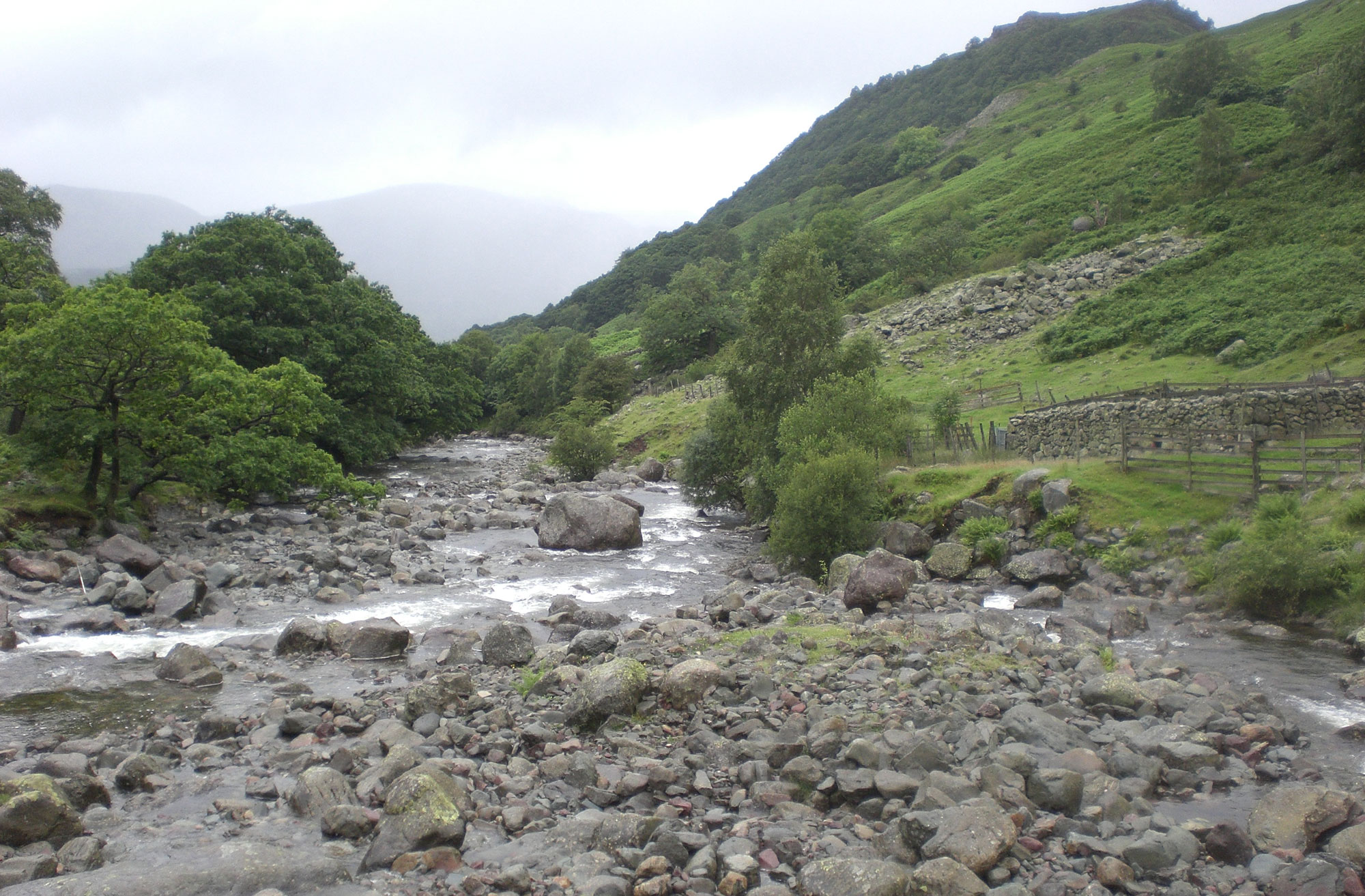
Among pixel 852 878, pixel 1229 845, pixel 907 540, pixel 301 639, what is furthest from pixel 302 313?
pixel 1229 845

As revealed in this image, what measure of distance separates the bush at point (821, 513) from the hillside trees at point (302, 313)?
26.4 meters

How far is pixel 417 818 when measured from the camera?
9.05m

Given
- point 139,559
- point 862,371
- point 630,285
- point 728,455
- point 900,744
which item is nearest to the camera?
point 900,744

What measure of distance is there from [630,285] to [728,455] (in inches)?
5893

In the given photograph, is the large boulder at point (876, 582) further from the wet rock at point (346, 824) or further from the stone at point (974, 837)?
the wet rock at point (346, 824)

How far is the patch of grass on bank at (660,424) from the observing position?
63906 mm

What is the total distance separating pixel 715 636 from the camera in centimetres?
1678

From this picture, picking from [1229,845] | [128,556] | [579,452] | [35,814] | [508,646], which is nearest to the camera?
[1229,845]

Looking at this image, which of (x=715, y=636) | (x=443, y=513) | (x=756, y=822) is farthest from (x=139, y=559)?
(x=756, y=822)

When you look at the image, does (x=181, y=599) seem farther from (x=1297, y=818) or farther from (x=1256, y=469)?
(x=1256, y=469)

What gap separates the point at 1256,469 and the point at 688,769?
796 inches

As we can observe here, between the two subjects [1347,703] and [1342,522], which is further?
[1342,522]

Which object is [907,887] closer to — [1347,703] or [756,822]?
[756,822]

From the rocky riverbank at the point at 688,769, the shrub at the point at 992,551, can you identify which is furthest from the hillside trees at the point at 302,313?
the shrub at the point at 992,551
